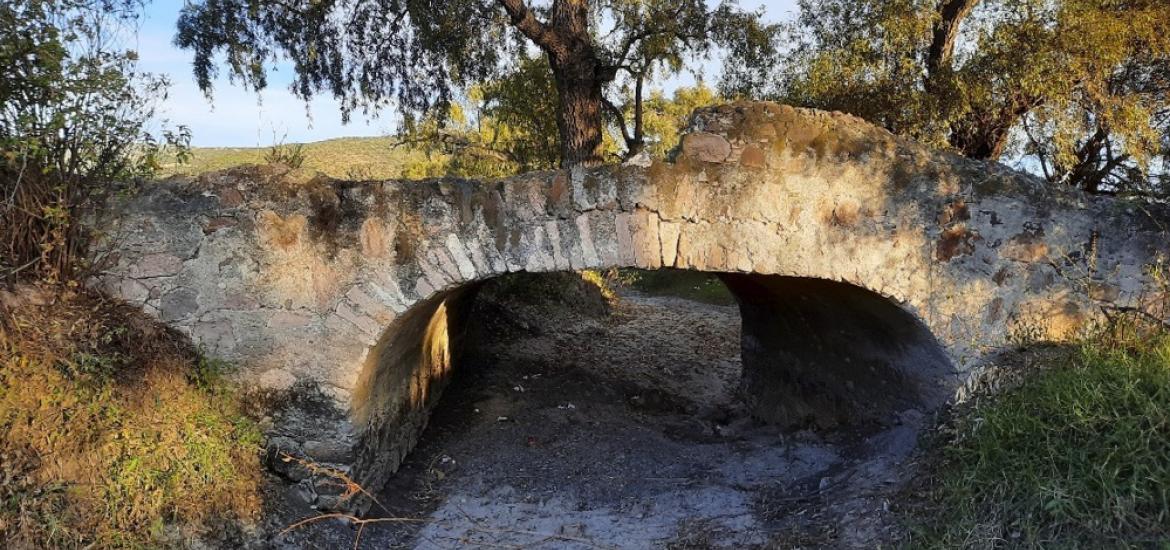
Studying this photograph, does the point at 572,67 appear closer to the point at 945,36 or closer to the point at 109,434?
the point at 945,36

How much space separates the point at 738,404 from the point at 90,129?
204 inches

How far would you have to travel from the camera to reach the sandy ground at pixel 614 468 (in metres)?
4.24

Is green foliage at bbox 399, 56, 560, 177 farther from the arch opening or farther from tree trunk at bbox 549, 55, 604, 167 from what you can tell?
the arch opening

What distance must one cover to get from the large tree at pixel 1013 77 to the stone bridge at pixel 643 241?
14.2 feet

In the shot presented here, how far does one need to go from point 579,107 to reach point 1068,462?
6.75 m

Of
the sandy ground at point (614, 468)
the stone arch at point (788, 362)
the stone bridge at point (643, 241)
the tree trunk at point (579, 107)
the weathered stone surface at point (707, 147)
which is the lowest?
the sandy ground at point (614, 468)

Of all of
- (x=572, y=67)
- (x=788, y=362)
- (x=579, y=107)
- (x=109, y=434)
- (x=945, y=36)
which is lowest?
(x=788, y=362)

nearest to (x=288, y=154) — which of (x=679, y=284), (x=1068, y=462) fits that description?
(x=1068, y=462)

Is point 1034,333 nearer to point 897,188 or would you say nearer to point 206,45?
point 897,188

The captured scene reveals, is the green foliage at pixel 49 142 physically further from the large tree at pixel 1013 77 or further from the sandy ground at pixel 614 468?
the large tree at pixel 1013 77

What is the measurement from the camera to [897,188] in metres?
4.00

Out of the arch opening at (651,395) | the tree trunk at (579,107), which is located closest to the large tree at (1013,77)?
the tree trunk at (579,107)

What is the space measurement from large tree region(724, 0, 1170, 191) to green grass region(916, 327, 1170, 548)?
504 centimetres

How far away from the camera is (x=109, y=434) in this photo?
3.51m
